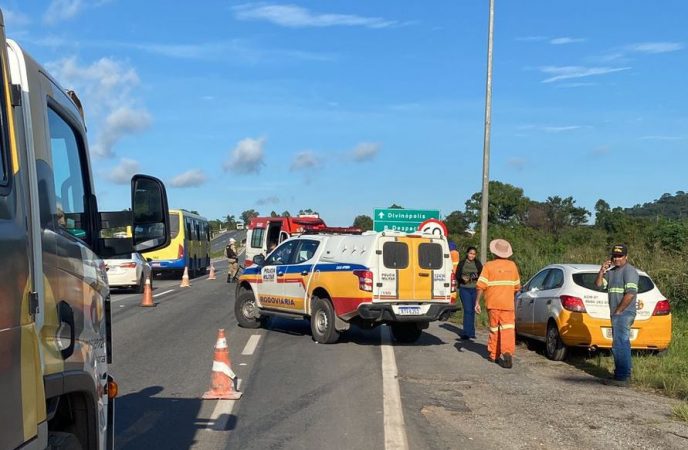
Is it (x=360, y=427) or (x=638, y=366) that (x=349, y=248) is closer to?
(x=638, y=366)

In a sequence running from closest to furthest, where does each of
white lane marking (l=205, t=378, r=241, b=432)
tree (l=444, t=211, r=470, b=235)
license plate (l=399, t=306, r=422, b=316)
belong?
white lane marking (l=205, t=378, r=241, b=432) < license plate (l=399, t=306, r=422, b=316) < tree (l=444, t=211, r=470, b=235)

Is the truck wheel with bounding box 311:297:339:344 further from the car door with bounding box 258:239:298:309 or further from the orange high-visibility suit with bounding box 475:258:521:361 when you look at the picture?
the orange high-visibility suit with bounding box 475:258:521:361

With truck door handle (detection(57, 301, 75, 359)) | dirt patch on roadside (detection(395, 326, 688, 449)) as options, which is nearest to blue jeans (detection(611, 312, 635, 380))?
dirt patch on roadside (detection(395, 326, 688, 449))

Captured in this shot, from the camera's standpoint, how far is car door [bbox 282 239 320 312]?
13172 millimetres

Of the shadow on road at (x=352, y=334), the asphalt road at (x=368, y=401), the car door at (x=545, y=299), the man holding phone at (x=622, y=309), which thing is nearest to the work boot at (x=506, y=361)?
the asphalt road at (x=368, y=401)

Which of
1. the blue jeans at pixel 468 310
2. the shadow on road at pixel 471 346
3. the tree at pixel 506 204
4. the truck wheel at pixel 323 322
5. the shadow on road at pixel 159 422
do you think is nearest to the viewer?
the shadow on road at pixel 159 422

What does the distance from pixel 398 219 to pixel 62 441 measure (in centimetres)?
2076

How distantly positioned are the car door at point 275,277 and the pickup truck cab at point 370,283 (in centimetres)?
15

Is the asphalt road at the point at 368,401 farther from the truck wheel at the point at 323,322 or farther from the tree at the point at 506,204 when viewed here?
the tree at the point at 506,204

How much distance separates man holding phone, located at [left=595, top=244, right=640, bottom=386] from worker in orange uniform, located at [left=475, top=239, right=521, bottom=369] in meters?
1.48

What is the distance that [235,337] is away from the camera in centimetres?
1341

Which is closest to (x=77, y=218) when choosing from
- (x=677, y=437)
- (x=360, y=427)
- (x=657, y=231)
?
(x=360, y=427)

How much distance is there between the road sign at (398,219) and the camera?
76.8ft

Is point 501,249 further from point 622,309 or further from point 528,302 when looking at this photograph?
point 622,309
